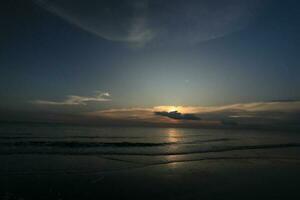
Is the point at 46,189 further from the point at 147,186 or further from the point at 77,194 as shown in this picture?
the point at 147,186

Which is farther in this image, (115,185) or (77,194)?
(115,185)

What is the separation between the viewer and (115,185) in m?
12.2

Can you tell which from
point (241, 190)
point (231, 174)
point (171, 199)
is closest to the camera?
point (171, 199)

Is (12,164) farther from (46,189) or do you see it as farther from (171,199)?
(171,199)

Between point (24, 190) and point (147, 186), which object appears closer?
point (24, 190)

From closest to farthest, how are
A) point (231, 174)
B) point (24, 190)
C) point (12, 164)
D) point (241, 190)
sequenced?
1. point (24, 190)
2. point (241, 190)
3. point (231, 174)
4. point (12, 164)

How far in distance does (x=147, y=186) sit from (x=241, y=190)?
15.4 feet

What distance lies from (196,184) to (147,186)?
8.80 ft

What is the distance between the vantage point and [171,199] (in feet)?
32.6

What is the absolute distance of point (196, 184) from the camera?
41.5ft

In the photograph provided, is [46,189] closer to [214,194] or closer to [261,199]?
[214,194]

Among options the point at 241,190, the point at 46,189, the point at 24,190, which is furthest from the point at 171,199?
the point at 24,190

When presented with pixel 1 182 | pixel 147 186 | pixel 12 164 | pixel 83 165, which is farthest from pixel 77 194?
pixel 12 164

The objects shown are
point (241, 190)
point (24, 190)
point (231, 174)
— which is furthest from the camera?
point (231, 174)
